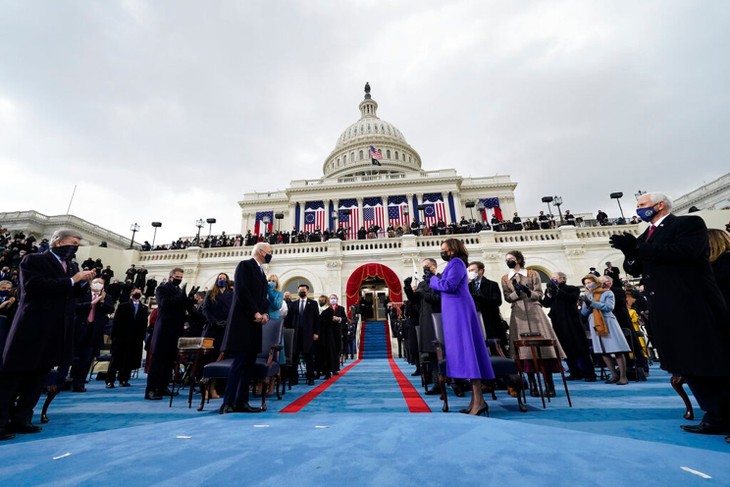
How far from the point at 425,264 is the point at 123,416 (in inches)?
178

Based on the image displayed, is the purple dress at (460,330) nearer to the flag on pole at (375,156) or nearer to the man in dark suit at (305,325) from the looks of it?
the man in dark suit at (305,325)

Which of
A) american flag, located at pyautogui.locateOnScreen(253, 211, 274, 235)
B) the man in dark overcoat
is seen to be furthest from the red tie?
american flag, located at pyautogui.locateOnScreen(253, 211, 274, 235)

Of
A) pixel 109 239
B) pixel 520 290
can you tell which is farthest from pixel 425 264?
pixel 109 239

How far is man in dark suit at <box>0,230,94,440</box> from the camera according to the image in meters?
3.03

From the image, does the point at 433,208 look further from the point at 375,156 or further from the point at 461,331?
the point at 461,331

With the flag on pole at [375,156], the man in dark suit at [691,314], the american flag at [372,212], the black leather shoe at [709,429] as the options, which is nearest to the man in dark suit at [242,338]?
the man in dark suit at [691,314]

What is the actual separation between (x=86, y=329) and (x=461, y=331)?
709 cm

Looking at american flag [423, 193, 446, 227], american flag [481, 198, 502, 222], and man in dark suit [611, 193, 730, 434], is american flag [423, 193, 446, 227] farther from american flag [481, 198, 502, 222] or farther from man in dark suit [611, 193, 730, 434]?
man in dark suit [611, 193, 730, 434]

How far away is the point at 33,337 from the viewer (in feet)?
10.2

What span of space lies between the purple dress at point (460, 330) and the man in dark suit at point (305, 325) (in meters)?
3.87

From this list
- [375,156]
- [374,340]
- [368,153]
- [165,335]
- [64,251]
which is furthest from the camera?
[368,153]

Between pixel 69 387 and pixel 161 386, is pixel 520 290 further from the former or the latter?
pixel 69 387

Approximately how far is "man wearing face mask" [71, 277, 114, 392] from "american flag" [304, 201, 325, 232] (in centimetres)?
3075

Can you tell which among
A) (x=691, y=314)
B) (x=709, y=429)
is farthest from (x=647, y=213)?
(x=709, y=429)
